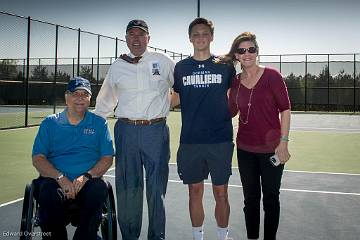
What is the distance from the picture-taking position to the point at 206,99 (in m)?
3.49

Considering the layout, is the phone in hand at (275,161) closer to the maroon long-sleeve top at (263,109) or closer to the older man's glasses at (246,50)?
the maroon long-sleeve top at (263,109)

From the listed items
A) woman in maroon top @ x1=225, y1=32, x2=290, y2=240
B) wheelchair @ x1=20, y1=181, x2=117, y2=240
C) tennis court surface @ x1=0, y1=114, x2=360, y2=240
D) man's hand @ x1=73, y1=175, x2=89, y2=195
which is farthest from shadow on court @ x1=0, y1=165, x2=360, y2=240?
man's hand @ x1=73, y1=175, x2=89, y2=195

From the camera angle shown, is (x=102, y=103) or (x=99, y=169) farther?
(x=102, y=103)

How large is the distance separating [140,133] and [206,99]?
0.61 m

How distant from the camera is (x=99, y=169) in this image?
3.37 metres

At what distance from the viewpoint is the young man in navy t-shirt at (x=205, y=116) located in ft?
11.5

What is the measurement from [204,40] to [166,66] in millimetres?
408

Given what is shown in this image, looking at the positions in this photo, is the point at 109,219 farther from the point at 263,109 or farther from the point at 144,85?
the point at 263,109

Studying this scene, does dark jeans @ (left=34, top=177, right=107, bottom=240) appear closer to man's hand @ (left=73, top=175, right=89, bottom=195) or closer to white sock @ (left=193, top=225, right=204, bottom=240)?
man's hand @ (left=73, top=175, right=89, bottom=195)

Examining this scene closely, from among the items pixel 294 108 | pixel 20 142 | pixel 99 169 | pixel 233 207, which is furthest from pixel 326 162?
pixel 294 108

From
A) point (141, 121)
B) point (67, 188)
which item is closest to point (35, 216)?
point (67, 188)

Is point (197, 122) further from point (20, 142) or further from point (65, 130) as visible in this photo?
point (20, 142)

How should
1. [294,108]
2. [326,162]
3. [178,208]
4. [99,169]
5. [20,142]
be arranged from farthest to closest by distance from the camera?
[294,108] → [20,142] → [326,162] → [178,208] → [99,169]

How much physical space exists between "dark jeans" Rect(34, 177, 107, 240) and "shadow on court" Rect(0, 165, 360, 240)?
84cm
